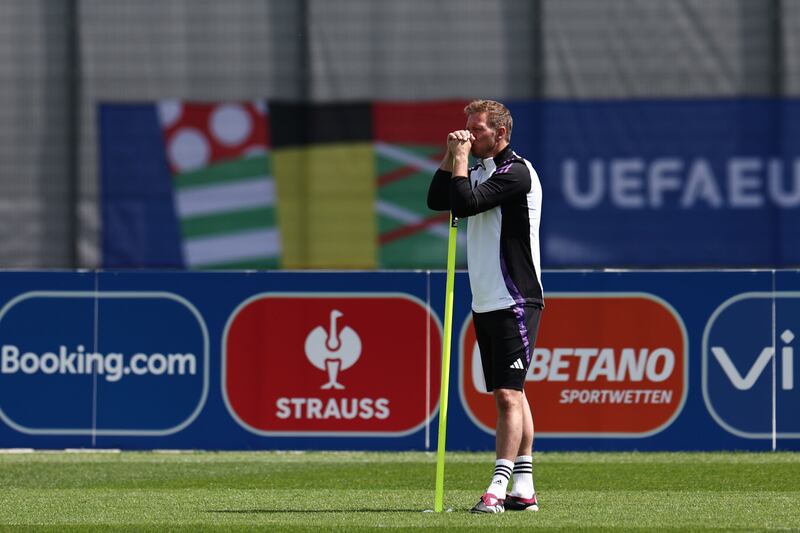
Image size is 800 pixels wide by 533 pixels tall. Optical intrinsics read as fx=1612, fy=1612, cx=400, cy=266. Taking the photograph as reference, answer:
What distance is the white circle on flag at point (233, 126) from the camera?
18.9 m

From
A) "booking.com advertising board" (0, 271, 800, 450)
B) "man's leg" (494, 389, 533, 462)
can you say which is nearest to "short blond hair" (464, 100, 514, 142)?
"man's leg" (494, 389, 533, 462)

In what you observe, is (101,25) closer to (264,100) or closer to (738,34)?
(264,100)

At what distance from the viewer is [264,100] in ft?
62.1

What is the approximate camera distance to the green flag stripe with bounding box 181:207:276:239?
18.8 metres

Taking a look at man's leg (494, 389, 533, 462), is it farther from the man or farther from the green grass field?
the green grass field

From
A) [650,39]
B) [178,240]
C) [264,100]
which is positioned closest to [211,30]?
[264,100]

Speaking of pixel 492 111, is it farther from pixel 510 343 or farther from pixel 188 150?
pixel 188 150

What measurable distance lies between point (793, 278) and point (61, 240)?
992 centimetres

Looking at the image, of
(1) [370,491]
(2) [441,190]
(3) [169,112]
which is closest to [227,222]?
(3) [169,112]

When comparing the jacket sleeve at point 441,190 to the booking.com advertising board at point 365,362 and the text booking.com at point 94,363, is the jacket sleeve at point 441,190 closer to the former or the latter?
the booking.com advertising board at point 365,362

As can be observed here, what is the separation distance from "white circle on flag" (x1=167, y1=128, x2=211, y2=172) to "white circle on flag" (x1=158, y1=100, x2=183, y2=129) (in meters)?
0.16

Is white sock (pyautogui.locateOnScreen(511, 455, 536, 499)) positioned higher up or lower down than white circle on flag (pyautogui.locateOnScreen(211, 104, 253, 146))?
lower down

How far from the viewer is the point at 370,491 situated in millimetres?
9258

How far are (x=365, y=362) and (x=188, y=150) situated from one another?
733 centimetres
